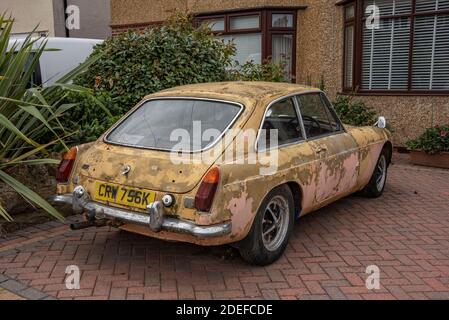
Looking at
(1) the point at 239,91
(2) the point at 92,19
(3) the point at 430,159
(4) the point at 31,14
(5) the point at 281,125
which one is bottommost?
(3) the point at 430,159

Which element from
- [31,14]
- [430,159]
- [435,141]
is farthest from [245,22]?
[31,14]

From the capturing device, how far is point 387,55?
9.77 meters

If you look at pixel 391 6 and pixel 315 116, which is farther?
pixel 391 6

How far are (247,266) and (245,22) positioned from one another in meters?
9.06

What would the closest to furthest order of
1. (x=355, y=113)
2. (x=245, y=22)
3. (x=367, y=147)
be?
1. (x=367, y=147)
2. (x=355, y=113)
3. (x=245, y=22)

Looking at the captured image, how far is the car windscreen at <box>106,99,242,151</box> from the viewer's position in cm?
411

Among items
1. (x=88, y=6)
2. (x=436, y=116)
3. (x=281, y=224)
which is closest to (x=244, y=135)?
(x=281, y=224)

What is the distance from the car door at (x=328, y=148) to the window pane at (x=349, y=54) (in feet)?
18.4

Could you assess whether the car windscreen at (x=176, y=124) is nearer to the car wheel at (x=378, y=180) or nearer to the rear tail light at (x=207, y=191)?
the rear tail light at (x=207, y=191)

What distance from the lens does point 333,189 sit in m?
5.01

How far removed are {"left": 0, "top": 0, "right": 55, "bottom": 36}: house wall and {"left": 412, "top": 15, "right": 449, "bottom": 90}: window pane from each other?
14.2 m

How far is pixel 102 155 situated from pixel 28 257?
1.18 m

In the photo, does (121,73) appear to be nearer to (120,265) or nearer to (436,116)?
(120,265)

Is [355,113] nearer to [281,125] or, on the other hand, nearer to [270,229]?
[281,125]
